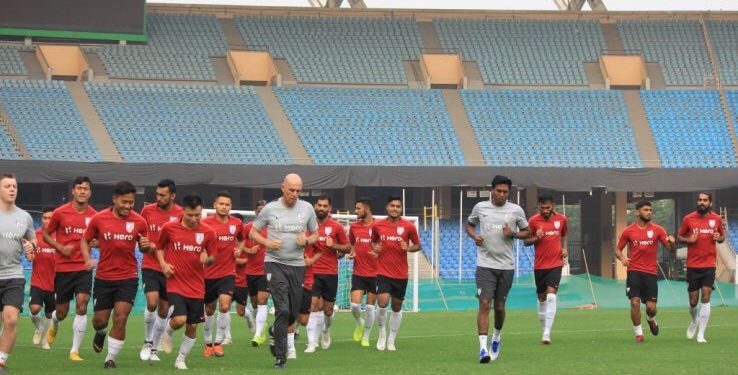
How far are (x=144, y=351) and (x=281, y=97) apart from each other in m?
36.8

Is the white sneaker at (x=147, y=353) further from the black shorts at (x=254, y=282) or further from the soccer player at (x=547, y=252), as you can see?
the soccer player at (x=547, y=252)

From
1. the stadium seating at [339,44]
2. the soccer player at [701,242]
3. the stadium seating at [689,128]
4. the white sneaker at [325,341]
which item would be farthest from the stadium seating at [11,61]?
the soccer player at [701,242]

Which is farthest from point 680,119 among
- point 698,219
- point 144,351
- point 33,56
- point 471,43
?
point 144,351

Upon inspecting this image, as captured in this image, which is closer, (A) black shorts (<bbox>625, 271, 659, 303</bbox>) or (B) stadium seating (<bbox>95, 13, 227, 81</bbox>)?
(A) black shorts (<bbox>625, 271, 659, 303</bbox>)

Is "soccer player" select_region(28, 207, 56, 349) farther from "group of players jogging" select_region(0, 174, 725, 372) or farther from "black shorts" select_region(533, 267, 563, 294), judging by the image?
"black shorts" select_region(533, 267, 563, 294)

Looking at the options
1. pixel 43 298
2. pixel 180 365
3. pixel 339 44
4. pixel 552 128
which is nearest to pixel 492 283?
pixel 180 365

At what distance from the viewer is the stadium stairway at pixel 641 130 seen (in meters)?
50.9

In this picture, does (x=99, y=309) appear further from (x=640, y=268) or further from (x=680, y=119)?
(x=680, y=119)

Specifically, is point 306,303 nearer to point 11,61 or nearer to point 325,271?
point 325,271

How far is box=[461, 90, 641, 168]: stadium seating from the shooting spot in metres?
50.5

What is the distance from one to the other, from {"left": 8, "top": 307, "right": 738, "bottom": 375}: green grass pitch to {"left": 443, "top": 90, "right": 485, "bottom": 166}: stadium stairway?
2399 cm

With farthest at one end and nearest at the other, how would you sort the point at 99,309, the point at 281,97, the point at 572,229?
the point at 572,229
the point at 281,97
the point at 99,309

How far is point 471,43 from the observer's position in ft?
189

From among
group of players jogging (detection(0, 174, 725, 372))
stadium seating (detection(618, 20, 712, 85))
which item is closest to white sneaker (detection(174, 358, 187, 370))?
group of players jogging (detection(0, 174, 725, 372))
